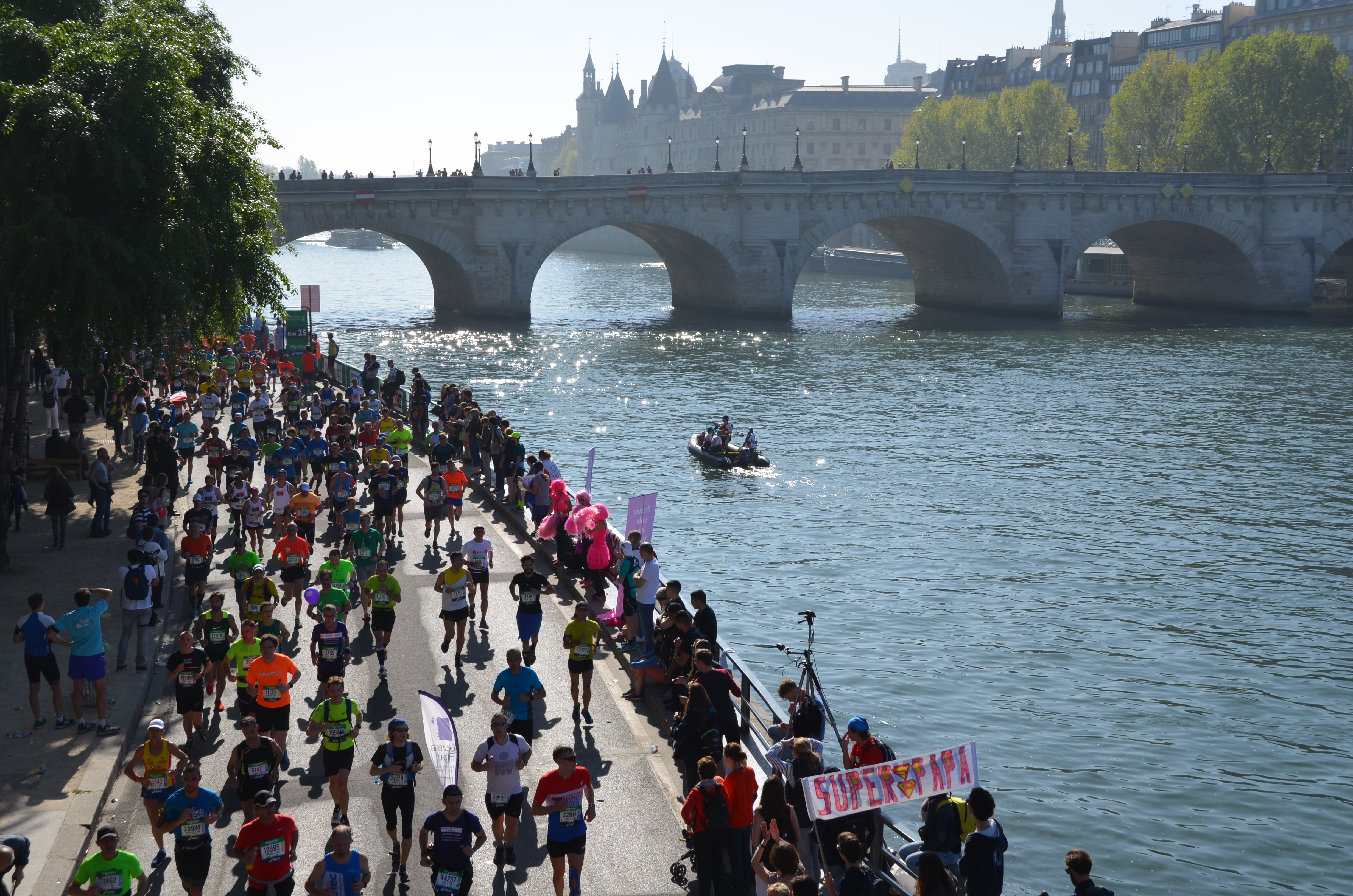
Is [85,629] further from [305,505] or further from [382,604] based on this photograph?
[305,505]

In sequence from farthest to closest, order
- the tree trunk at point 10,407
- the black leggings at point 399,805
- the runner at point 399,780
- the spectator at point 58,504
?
the spectator at point 58,504
the tree trunk at point 10,407
the black leggings at point 399,805
the runner at point 399,780

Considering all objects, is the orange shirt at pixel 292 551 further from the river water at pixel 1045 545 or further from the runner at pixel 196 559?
the river water at pixel 1045 545

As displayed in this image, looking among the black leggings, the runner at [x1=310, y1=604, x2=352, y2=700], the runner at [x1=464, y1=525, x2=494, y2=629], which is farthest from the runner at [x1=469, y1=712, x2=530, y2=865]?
the runner at [x1=464, y1=525, x2=494, y2=629]

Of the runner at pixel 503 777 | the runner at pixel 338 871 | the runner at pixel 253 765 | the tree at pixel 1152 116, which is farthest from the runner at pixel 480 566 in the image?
the tree at pixel 1152 116

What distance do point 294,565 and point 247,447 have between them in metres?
7.77

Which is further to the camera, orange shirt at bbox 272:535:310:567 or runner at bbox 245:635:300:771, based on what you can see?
orange shirt at bbox 272:535:310:567

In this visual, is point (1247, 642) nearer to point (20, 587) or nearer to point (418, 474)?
A: point (418, 474)

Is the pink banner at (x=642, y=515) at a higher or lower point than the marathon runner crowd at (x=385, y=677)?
higher

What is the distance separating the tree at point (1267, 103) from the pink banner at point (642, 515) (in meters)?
89.1

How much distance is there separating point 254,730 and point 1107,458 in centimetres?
3397

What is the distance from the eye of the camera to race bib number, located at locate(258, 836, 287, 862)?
10.7 m

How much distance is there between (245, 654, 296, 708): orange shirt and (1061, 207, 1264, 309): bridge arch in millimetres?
73768

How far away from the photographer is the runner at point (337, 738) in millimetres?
12977

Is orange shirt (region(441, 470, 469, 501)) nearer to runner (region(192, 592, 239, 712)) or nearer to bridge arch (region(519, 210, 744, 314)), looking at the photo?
runner (region(192, 592, 239, 712))
